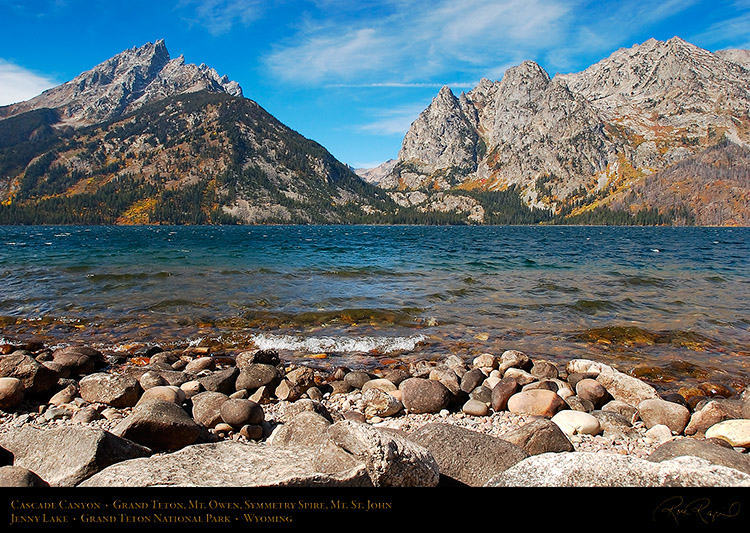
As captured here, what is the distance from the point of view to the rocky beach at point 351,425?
4180 millimetres

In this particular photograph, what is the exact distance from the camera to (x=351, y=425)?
4816 mm

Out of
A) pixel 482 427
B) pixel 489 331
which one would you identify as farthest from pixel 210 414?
pixel 489 331

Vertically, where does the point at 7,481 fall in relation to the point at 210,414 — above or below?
above

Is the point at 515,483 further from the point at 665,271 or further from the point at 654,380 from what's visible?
the point at 665,271

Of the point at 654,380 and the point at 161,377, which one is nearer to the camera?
the point at 161,377

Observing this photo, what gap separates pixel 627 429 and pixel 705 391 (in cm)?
439

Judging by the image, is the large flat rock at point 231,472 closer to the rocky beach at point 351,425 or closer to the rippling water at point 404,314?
the rocky beach at point 351,425

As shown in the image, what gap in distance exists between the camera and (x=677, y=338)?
50.8 ft
